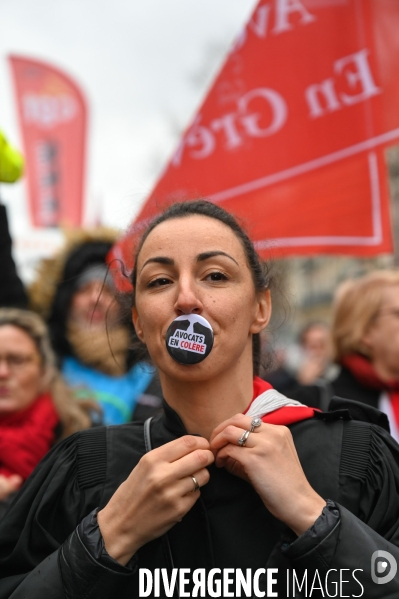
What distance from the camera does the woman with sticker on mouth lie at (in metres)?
1.75

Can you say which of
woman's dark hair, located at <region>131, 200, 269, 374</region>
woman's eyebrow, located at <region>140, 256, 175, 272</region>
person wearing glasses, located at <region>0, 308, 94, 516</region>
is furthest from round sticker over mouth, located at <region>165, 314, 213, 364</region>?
person wearing glasses, located at <region>0, 308, 94, 516</region>

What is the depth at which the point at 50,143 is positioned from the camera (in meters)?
9.17

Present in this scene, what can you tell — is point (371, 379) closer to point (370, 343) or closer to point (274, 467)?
point (370, 343)

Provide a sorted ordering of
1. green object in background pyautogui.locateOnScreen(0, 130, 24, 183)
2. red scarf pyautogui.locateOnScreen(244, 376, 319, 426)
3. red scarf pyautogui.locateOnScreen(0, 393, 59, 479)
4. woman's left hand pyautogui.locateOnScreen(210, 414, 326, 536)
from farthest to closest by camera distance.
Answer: green object in background pyautogui.locateOnScreen(0, 130, 24, 183)
red scarf pyautogui.locateOnScreen(0, 393, 59, 479)
red scarf pyautogui.locateOnScreen(244, 376, 319, 426)
woman's left hand pyautogui.locateOnScreen(210, 414, 326, 536)

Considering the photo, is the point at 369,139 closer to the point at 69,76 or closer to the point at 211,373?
the point at 211,373

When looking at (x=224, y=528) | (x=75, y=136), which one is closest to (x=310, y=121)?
(x=224, y=528)

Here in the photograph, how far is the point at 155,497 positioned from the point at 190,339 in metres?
0.39

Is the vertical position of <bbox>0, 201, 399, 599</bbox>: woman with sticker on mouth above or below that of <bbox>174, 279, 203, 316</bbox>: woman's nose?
below

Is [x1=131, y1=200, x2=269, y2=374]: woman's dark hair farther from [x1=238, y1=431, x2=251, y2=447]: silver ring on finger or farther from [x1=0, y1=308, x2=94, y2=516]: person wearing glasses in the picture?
[x1=0, y1=308, x2=94, y2=516]: person wearing glasses

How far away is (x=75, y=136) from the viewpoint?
9242mm

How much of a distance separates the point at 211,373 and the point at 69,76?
8.25 meters

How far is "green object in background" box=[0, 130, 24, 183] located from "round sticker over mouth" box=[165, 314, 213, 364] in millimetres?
1829

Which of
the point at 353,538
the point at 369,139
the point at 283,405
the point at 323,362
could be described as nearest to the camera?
the point at 353,538

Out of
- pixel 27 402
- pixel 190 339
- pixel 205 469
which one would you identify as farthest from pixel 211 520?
pixel 27 402
